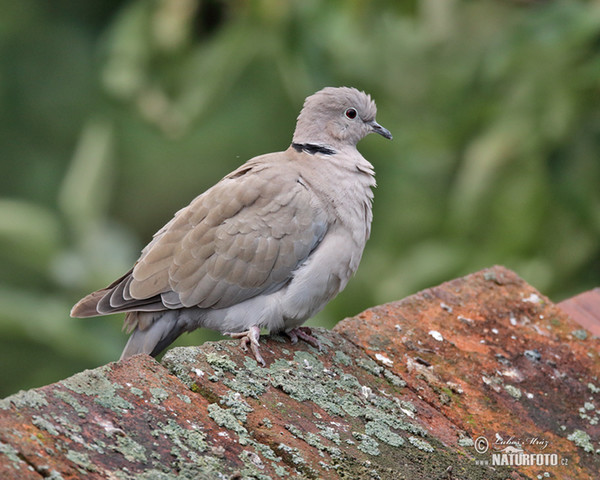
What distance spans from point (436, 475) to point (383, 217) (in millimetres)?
4377

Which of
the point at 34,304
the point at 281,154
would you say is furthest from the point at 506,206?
the point at 34,304

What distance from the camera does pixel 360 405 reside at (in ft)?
8.86

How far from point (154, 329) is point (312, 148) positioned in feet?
3.81

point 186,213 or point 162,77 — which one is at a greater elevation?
point 162,77

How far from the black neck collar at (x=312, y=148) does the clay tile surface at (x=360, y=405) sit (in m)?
1.07

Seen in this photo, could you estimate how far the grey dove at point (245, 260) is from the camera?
3.78 m

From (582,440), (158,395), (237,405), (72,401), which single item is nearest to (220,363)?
(237,405)

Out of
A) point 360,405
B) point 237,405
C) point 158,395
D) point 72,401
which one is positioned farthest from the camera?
point 360,405

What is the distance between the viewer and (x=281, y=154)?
4.15 metres

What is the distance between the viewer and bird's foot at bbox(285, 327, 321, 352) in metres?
3.03

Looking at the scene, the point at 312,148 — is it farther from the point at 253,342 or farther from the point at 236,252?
the point at 253,342

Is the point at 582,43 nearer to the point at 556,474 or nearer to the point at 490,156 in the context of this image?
the point at 490,156

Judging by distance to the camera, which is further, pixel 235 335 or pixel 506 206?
pixel 506 206

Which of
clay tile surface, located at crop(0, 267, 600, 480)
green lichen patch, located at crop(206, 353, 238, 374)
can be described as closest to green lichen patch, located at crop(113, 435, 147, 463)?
clay tile surface, located at crop(0, 267, 600, 480)
